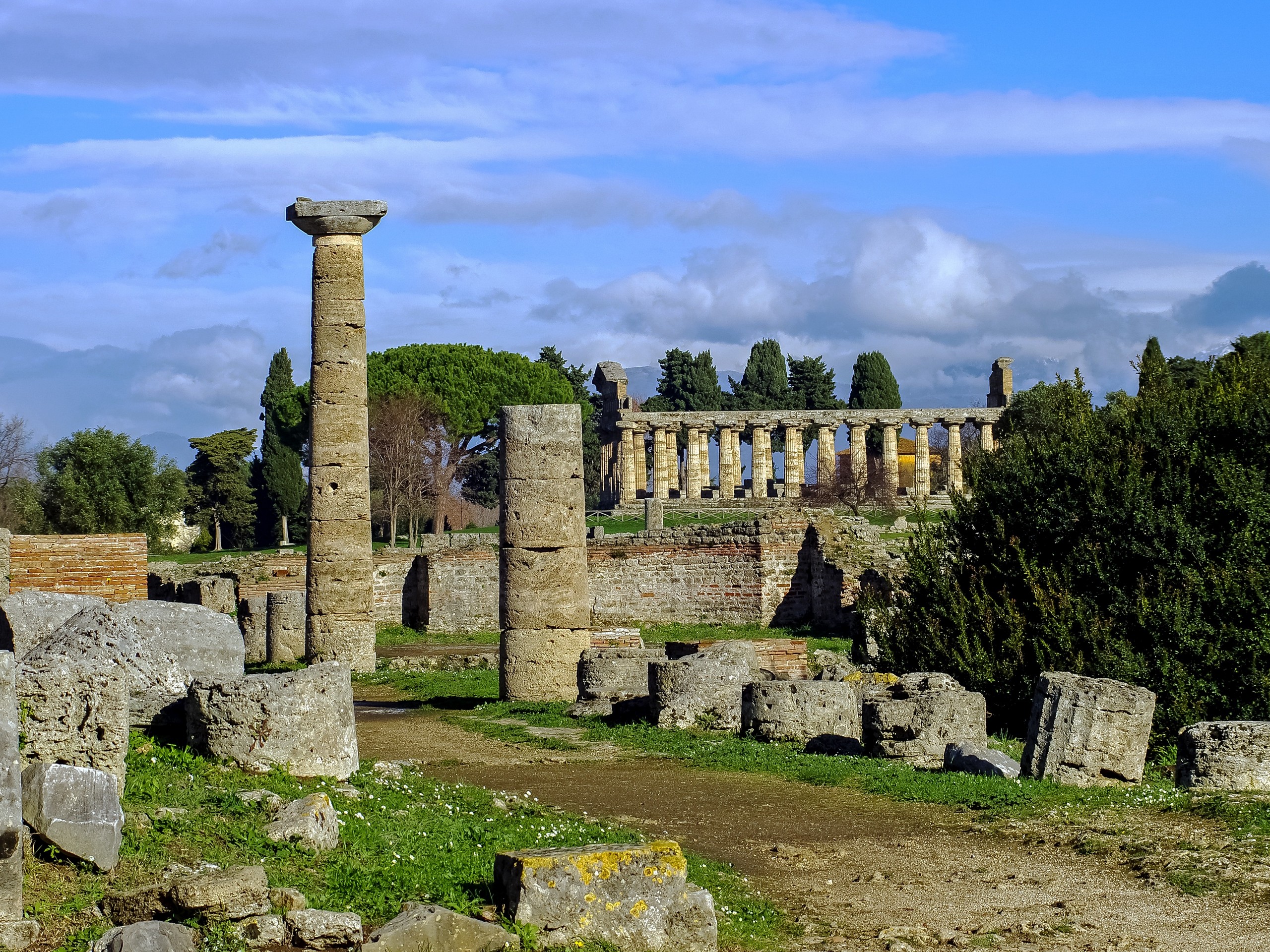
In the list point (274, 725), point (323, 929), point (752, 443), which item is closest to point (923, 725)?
point (274, 725)

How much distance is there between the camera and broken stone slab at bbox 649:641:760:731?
16172 mm

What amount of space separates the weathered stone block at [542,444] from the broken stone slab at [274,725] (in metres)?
8.77

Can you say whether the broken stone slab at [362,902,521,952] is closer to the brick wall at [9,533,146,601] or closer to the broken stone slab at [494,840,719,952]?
the broken stone slab at [494,840,719,952]

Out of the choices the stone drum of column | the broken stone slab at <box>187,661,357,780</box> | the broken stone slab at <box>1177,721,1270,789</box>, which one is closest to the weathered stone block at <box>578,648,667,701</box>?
the stone drum of column

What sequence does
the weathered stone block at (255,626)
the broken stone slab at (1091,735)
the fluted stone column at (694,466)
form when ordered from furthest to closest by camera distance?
1. the fluted stone column at (694,466)
2. the weathered stone block at (255,626)
3. the broken stone slab at (1091,735)

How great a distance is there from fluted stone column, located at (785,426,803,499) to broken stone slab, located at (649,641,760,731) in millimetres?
56172

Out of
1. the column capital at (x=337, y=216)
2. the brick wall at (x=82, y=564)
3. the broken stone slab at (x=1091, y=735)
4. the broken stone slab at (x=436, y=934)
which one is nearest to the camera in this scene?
the broken stone slab at (x=436, y=934)

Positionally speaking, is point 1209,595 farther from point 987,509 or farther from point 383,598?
point 383,598

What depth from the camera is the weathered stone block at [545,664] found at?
1947 cm

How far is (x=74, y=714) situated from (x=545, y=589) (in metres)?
11.3

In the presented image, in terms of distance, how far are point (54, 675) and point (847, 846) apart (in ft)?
17.8

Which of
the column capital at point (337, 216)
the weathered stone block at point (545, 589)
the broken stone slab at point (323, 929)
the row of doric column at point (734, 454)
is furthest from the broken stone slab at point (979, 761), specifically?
the row of doric column at point (734, 454)

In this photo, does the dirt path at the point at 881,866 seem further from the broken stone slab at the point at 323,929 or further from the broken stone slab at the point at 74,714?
the broken stone slab at the point at 74,714

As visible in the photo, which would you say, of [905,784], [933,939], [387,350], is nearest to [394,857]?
[933,939]
